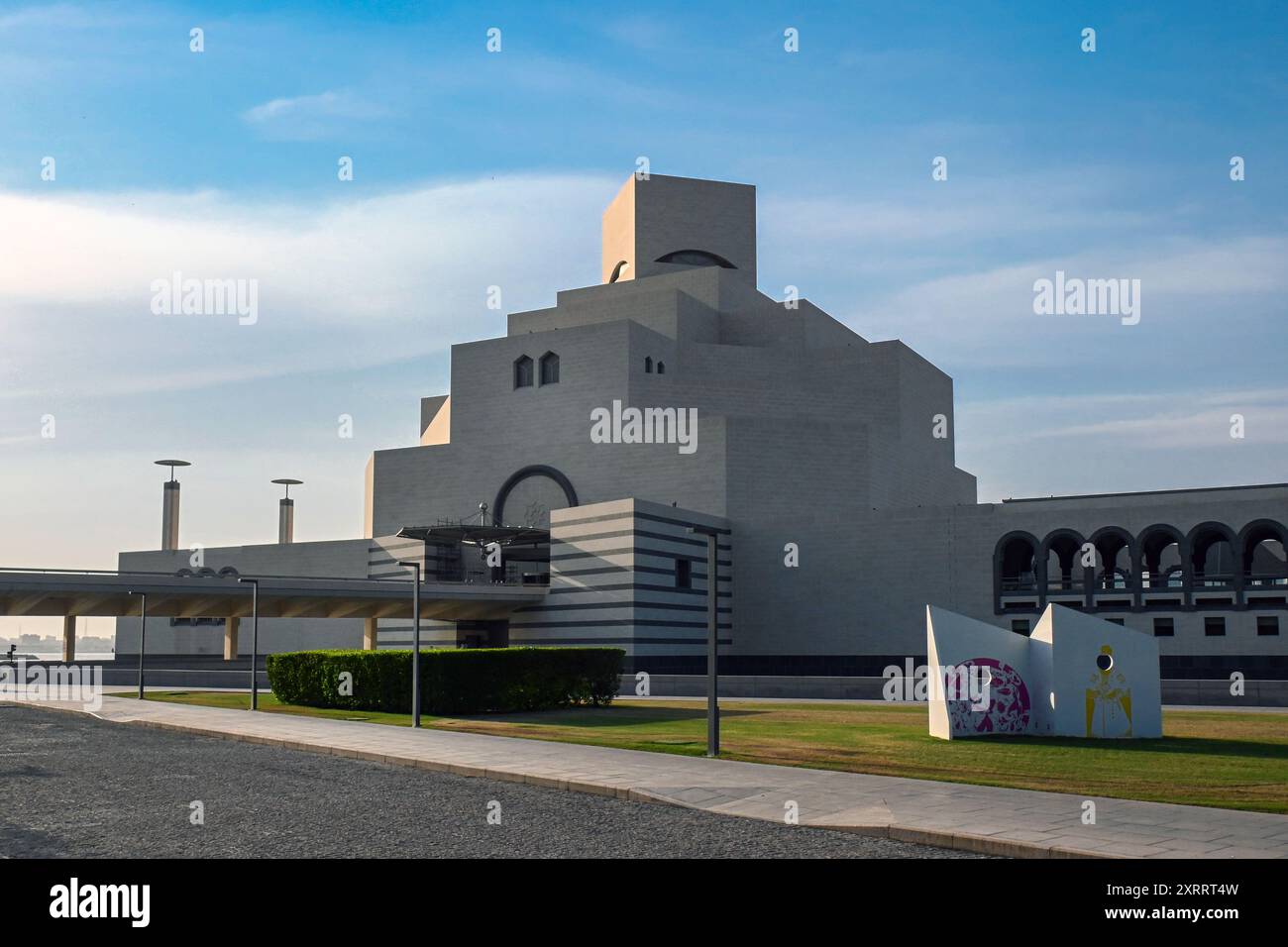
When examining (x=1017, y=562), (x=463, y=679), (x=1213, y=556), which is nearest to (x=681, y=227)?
(x=1017, y=562)

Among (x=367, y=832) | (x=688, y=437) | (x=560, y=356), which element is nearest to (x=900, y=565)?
(x=688, y=437)

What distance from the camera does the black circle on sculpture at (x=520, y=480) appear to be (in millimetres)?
67250

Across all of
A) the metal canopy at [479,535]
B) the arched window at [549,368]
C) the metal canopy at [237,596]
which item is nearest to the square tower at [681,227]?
the arched window at [549,368]

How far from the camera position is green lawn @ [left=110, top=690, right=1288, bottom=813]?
16.1 m

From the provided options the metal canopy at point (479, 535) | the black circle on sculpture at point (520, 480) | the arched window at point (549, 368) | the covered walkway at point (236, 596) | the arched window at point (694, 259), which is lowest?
the covered walkway at point (236, 596)

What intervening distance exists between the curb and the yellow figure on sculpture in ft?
38.3

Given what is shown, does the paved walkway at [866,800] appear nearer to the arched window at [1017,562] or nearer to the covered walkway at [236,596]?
the covered walkway at [236,596]

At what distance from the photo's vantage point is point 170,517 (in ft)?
284

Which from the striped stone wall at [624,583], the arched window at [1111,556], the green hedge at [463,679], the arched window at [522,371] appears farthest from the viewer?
the arched window at [522,371]

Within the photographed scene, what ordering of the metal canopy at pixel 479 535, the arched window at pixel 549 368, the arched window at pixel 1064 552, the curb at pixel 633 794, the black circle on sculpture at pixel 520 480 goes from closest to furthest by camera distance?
the curb at pixel 633 794 < the arched window at pixel 1064 552 < the metal canopy at pixel 479 535 < the black circle on sculpture at pixel 520 480 < the arched window at pixel 549 368

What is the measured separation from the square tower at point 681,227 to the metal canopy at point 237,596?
26225mm
